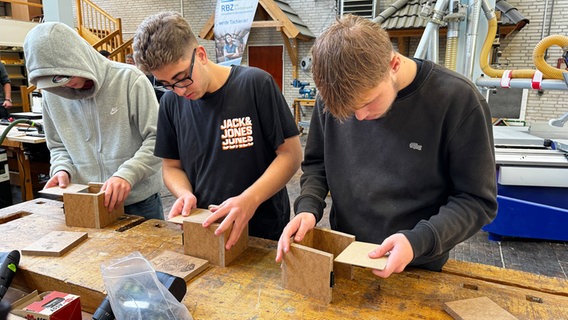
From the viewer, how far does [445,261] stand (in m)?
1.19

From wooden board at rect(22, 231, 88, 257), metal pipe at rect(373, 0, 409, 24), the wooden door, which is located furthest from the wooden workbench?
the wooden door

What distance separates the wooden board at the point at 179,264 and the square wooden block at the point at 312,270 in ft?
0.84

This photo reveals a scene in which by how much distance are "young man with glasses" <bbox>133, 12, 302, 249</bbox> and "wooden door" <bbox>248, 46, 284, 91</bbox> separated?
7.99 metres

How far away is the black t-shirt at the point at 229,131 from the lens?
1.41 meters

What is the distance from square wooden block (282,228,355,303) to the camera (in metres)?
0.96

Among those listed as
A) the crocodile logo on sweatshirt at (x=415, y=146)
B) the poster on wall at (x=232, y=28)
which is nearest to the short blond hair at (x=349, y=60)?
the crocodile logo on sweatshirt at (x=415, y=146)

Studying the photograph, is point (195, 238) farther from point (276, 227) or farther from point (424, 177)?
point (424, 177)

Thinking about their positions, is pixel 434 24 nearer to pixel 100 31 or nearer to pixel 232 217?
pixel 232 217

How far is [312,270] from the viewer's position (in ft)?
3.21

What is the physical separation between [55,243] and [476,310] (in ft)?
3.99

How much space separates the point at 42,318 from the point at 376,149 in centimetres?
93

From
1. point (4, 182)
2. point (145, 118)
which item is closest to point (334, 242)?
point (145, 118)

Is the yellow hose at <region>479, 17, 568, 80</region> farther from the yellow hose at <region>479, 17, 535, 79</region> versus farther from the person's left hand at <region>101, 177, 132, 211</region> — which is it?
the person's left hand at <region>101, 177, 132, 211</region>

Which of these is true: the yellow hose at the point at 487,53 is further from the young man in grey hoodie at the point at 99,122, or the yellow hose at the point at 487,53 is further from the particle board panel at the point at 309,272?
the particle board panel at the point at 309,272
